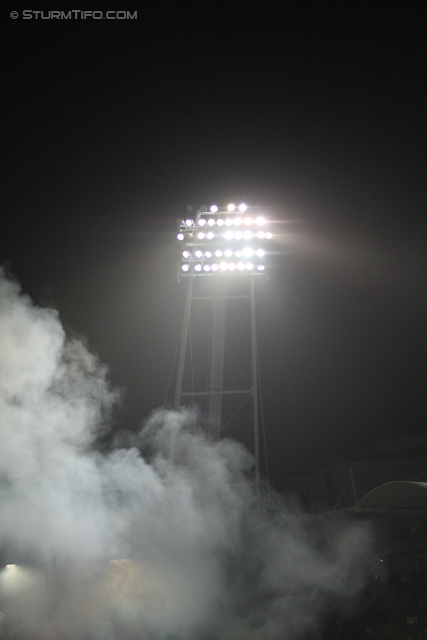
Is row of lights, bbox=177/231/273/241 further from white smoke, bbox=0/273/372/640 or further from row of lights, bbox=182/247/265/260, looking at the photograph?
white smoke, bbox=0/273/372/640

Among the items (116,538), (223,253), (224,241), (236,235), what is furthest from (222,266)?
(116,538)

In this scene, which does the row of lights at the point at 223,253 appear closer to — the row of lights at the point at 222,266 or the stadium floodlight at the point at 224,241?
the stadium floodlight at the point at 224,241

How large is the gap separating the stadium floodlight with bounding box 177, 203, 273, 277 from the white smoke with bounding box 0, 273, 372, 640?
12.0 feet

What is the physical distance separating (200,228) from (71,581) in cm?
782

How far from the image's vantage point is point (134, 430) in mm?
11906

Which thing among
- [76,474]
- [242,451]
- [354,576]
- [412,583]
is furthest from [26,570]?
[412,583]

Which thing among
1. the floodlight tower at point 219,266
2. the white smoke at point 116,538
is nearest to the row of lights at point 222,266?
the floodlight tower at point 219,266

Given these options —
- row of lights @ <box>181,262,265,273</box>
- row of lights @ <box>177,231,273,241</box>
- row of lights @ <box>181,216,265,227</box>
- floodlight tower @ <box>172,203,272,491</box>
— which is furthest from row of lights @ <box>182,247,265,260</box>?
row of lights @ <box>181,216,265,227</box>

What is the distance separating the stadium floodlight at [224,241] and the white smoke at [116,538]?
3.65 metres

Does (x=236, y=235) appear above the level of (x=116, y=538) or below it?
above

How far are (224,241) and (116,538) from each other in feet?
22.6

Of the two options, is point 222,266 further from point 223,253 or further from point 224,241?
point 224,241

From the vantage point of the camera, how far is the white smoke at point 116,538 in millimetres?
9586

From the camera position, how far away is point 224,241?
43.9ft
